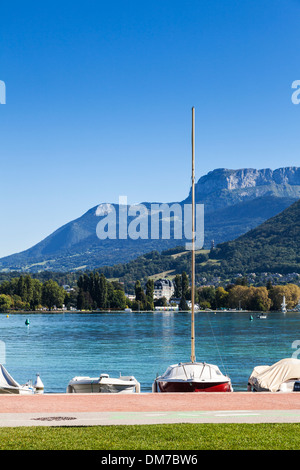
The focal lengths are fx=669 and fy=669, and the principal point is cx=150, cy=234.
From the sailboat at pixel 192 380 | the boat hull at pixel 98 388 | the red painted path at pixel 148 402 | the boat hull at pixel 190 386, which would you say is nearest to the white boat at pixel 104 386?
the boat hull at pixel 98 388

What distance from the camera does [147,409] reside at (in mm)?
17250

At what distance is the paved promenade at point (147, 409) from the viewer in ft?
50.1

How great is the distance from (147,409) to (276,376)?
36.6 ft

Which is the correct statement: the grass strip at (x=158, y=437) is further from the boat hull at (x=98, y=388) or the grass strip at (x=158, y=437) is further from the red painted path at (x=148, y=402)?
the boat hull at (x=98, y=388)

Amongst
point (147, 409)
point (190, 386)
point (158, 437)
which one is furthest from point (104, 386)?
point (158, 437)

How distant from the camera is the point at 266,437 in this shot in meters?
13.0

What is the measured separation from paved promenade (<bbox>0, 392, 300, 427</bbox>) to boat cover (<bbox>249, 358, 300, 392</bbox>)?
6254 mm

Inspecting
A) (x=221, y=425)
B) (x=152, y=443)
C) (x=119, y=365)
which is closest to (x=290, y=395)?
(x=221, y=425)

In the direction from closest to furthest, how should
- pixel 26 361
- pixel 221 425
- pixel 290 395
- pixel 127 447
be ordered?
pixel 127 447, pixel 221 425, pixel 290 395, pixel 26 361

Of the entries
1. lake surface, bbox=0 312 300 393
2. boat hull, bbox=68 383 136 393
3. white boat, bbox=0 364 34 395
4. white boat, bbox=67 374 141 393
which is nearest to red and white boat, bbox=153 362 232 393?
white boat, bbox=67 374 141 393

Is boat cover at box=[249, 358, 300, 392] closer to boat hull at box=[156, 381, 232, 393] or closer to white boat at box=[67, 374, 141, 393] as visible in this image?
boat hull at box=[156, 381, 232, 393]

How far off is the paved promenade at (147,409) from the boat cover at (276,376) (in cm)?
625
